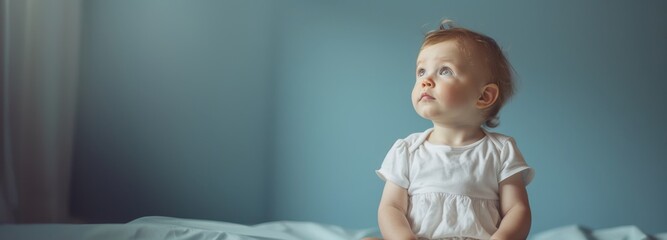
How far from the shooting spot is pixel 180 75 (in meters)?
2.12

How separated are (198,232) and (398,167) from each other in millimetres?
480

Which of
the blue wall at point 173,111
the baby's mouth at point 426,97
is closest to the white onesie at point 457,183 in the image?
Answer: the baby's mouth at point 426,97

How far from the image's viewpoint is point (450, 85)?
123 cm

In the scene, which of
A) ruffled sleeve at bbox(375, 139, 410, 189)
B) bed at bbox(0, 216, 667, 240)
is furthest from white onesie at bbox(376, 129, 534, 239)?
bed at bbox(0, 216, 667, 240)

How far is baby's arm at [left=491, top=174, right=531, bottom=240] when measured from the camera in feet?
3.87

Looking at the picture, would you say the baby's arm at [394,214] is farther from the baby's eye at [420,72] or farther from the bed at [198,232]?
the bed at [198,232]

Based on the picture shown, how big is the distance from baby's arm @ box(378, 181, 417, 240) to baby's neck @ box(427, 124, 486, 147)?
0.42 ft

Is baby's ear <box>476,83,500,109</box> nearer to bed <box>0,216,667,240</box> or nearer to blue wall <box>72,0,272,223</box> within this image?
bed <box>0,216,667,240</box>

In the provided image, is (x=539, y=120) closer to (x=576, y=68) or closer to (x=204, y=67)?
(x=576, y=68)

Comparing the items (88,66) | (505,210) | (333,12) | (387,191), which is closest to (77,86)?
(88,66)

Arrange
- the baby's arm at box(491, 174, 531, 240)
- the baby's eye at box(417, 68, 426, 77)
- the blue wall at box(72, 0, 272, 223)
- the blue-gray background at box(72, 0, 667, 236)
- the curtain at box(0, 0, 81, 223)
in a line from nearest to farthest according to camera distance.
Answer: the baby's arm at box(491, 174, 531, 240)
the baby's eye at box(417, 68, 426, 77)
the curtain at box(0, 0, 81, 223)
the blue wall at box(72, 0, 272, 223)
the blue-gray background at box(72, 0, 667, 236)

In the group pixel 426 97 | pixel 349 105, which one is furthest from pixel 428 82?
pixel 349 105

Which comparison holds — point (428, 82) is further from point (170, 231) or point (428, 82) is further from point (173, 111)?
point (173, 111)

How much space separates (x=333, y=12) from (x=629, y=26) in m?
0.99
